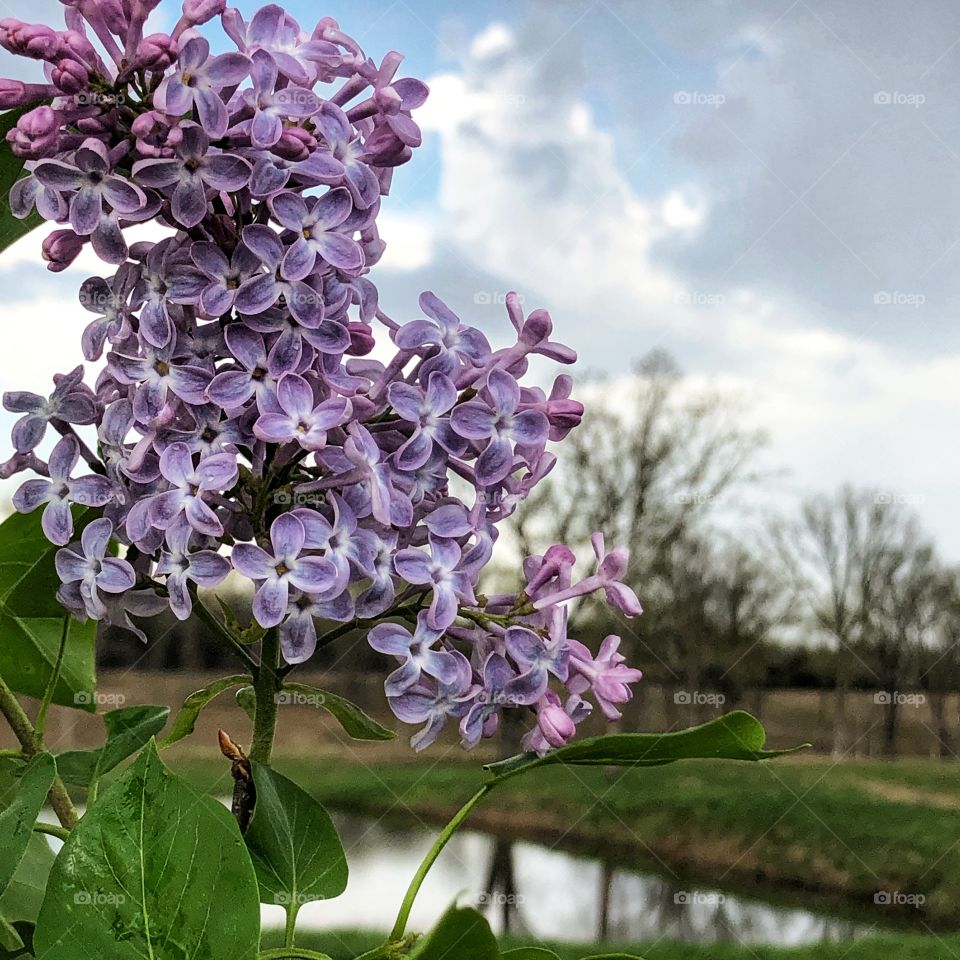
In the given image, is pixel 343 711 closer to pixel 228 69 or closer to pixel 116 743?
pixel 116 743

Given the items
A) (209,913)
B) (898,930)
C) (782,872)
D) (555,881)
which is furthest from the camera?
(555,881)

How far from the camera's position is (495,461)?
41cm

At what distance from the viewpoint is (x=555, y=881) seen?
23.1 ft

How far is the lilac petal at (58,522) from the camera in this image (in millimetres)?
425

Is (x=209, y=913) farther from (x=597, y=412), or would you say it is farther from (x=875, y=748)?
(x=875, y=748)

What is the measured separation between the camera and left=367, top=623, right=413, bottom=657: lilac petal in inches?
15.5

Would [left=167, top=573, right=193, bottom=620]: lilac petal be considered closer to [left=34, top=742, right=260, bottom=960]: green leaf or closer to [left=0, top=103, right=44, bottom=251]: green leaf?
[left=34, top=742, right=260, bottom=960]: green leaf

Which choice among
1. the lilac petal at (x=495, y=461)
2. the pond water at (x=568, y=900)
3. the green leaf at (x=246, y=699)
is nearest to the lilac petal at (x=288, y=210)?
the lilac petal at (x=495, y=461)

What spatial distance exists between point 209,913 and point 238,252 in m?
0.22

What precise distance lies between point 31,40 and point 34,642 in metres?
0.35

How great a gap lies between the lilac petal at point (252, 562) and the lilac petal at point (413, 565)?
4 centimetres

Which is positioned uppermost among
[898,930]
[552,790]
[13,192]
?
[13,192]

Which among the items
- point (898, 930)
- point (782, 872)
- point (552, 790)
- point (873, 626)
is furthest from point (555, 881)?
point (873, 626)

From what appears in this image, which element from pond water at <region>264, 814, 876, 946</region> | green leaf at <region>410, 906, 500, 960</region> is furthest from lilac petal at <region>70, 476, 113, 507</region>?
pond water at <region>264, 814, 876, 946</region>
